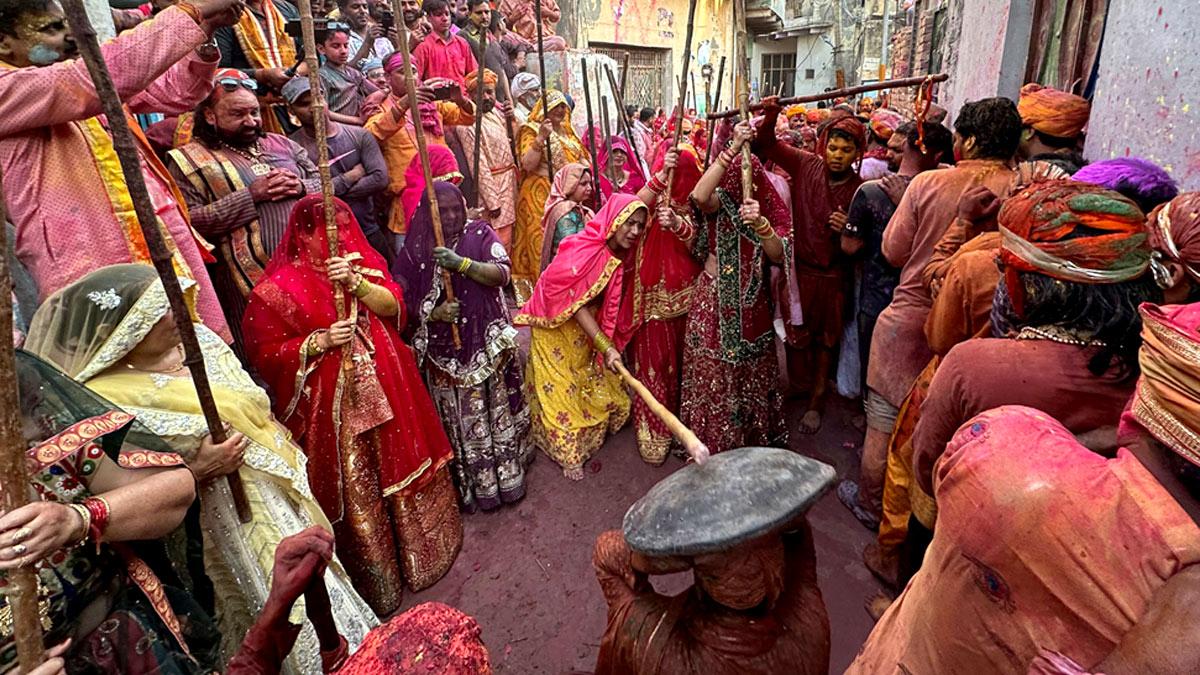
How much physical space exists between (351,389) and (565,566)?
154 centimetres

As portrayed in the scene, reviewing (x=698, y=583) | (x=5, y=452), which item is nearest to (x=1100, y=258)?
(x=698, y=583)

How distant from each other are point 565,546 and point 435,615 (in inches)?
98.5

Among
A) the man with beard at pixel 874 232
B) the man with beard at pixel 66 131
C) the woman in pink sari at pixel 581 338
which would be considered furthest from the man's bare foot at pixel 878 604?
the man with beard at pixel 66 131

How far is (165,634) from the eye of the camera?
60.0 inches

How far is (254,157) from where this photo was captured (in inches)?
136

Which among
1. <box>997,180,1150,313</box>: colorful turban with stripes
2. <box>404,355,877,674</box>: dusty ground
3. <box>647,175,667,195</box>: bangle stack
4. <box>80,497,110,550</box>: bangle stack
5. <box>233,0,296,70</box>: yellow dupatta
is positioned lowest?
<box>404,355,877,674</box>: dusty ground

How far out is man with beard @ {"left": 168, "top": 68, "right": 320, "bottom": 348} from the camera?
3.21 m

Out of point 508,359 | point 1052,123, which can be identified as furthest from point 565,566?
point 1052,123

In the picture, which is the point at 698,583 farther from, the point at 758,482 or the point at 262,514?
the point at 262,514

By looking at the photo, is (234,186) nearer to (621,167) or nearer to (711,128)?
(711,128)

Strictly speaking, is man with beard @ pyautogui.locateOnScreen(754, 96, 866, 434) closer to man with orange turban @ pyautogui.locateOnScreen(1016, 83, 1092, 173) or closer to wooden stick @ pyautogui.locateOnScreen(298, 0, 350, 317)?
man with orange turban @ pyautogui.locateOnScreen(1016, 83, 1092, 173)

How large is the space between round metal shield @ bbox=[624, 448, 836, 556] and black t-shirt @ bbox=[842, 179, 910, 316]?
2.73 metres

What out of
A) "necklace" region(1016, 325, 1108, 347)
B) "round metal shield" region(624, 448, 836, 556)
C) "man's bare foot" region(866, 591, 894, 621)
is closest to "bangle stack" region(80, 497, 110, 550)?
"round metal shield" region(624, 448, 836, 556)

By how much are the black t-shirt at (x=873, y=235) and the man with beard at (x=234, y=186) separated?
136 inches
